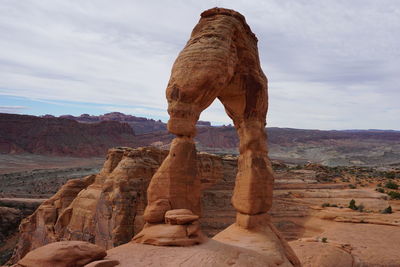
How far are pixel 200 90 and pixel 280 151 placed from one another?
101 metres

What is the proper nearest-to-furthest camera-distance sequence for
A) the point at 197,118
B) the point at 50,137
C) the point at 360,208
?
the point at 197,118
the point at 360,208
the point at 50,137

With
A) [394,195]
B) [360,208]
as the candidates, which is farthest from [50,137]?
[394,195]

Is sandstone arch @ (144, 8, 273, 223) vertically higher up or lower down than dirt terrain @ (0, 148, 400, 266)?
higher up

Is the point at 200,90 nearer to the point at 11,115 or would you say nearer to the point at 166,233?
the point at 166,233

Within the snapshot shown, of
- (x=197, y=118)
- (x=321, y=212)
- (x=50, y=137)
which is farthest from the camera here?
(x=50, y=137)

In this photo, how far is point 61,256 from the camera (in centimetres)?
554

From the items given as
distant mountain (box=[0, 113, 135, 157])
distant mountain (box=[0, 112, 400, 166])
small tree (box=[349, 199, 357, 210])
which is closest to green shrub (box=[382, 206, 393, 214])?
small tree (box=[349, 199, 357, 210])

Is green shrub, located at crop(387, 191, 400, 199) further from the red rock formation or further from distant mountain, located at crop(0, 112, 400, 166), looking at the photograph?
distant mountain, located at crop(0, 112, 400, 166)

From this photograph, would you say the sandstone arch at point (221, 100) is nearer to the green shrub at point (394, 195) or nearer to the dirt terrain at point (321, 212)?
the dirt terrain at point (321, 212)

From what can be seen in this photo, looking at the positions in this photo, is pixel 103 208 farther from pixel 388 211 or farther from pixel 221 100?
pixel 388 211

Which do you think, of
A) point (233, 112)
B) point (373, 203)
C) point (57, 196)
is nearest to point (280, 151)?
point (373, 203)

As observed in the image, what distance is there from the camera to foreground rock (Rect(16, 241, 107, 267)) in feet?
18.0

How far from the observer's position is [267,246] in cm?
904

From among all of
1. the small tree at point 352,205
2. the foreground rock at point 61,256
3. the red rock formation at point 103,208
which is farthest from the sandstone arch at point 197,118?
the small tree at point 352,205
